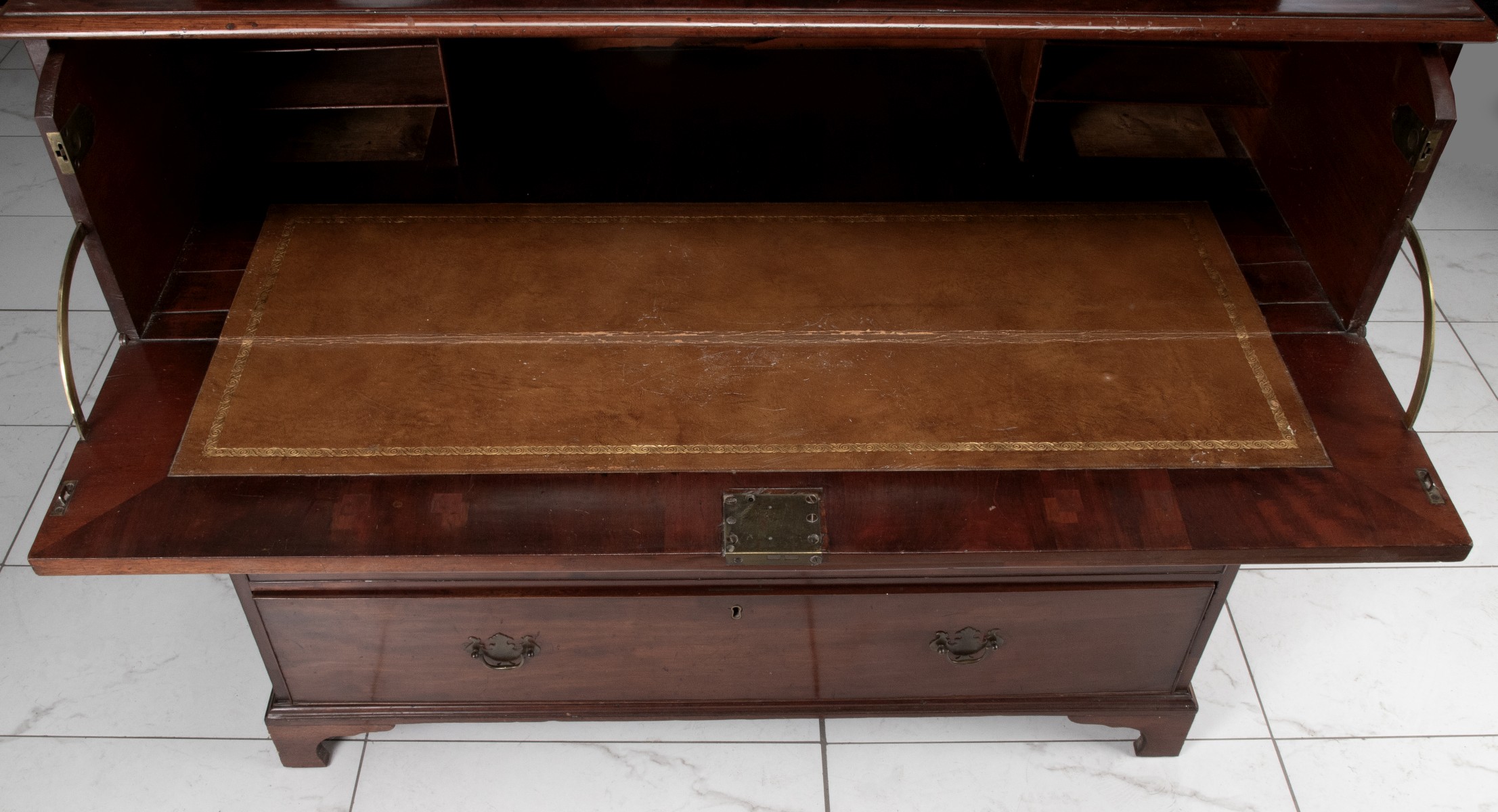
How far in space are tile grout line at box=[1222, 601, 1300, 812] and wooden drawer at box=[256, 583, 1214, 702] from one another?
0.88 feet

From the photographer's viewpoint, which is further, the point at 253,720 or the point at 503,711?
the point at 253,720

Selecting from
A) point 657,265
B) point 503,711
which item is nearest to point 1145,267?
point 657,265

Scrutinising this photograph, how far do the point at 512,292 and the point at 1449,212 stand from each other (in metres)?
2.56

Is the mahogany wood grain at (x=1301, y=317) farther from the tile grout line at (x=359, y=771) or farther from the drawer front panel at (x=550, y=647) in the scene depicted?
the tile grout line at (x=359, y=771)

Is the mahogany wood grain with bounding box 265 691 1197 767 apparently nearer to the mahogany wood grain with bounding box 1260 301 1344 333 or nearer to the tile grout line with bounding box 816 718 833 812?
the tile grout line with bounding box 816 718 833 812

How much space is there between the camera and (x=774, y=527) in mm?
1544

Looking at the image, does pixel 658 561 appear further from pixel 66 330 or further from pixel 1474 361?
pixel 1474 361

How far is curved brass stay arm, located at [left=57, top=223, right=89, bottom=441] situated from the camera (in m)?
1.54

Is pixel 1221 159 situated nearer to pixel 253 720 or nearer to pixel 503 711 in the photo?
pixel 503 711

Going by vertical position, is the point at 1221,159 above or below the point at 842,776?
above

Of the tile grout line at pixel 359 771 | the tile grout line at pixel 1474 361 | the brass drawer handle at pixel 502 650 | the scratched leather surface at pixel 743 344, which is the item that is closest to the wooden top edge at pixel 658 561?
the scratched leather surface at pixel 743 344

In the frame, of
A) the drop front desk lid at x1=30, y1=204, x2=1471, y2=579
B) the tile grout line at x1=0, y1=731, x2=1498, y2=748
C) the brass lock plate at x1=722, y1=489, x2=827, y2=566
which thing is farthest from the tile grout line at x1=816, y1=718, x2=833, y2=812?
the brass lock plate at x1=722, y1=489, x2=827, y2=566

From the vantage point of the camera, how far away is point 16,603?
2.25 meters

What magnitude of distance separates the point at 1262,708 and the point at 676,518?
1.21 meters
